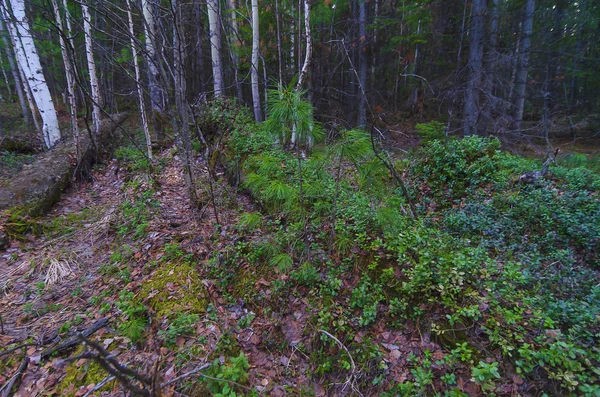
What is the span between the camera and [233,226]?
4754 mm

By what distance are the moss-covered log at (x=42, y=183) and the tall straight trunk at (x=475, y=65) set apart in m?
10.4

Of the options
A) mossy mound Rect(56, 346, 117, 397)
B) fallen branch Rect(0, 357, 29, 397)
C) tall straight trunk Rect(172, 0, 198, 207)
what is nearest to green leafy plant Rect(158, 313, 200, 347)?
mossy mound Rect(56, 346, 117, 397)

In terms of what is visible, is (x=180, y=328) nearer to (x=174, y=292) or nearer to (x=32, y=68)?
(x=174, y=292)

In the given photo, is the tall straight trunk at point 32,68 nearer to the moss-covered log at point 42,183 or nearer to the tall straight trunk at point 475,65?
the moss-covered log at point 42,183

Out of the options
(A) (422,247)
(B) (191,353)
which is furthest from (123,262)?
(A) (422,247)

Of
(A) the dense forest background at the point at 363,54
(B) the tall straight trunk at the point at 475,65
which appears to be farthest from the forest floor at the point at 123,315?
(B) the tall straight trunk at the point at 475,65

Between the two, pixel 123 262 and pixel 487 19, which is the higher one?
pixel 487 19

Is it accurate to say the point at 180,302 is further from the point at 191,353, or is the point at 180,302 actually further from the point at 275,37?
the point at 275,37

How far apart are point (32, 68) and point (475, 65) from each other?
13.1 m

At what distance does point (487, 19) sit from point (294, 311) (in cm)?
1148

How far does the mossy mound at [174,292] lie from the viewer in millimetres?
3307

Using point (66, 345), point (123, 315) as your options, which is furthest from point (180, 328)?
point (66, 345)

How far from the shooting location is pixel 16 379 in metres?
2.69

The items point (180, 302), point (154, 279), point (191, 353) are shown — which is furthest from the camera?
point (154, 279)
